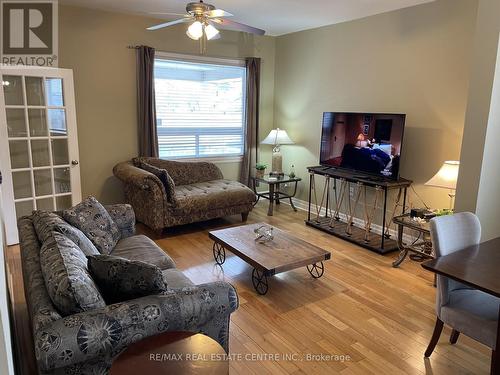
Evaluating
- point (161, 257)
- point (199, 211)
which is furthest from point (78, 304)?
point (199, 211)

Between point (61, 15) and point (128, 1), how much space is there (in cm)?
86

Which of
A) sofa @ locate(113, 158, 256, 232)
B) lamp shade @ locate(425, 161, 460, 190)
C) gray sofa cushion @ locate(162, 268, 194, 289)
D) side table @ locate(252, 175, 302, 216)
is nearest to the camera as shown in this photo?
gray sofa cushion @ locate(162, 268, 194, 289)

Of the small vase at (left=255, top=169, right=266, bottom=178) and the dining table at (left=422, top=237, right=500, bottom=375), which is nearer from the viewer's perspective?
the dining table at (left=422, top=237, right=500, bottom=375)

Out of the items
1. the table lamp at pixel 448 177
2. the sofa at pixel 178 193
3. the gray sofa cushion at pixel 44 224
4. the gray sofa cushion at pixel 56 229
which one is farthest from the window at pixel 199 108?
the table lamp at pixel 448 177

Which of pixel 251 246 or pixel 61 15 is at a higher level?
pixel 61 15

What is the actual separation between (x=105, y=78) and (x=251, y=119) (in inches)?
87.7

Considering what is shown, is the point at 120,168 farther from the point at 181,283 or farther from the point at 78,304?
the point at 78,304

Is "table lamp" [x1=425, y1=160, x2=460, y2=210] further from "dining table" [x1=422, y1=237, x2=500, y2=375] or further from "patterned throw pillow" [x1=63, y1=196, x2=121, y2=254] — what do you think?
"patterned throw pillow" [x1=63, y1=196, x2=121, y2=254]

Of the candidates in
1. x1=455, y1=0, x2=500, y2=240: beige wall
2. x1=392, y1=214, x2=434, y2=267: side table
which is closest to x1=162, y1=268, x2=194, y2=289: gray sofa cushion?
x1=392, y1=214, x2=434, y2=267: side table

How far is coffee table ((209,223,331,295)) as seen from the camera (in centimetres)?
298

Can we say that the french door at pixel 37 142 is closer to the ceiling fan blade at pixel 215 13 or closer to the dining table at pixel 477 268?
the ceiling fan blade at pixel 215 13

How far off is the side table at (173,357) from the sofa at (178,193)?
2840 millimetres

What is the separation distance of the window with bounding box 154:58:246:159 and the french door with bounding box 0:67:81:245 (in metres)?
1.31

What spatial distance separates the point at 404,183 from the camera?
13.3 feet
